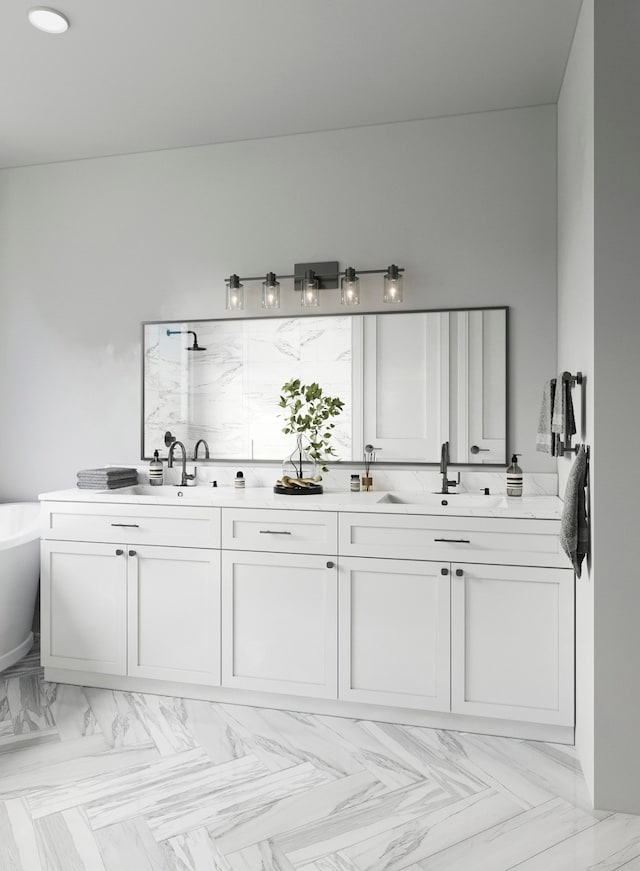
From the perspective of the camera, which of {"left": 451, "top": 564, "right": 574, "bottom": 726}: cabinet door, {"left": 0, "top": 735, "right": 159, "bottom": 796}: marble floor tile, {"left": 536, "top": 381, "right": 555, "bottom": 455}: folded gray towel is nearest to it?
{"left": 0, "top": 735, "right": 159, "bottom": 796}: marble floor tile

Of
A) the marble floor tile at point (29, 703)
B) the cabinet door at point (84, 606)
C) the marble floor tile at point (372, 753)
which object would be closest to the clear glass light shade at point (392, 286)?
the cabinet door at point (84, 606)

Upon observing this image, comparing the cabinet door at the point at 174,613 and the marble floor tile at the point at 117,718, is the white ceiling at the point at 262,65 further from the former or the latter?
the marble floor tile at the point at 117,718

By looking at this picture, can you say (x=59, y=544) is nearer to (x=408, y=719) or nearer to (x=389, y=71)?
(x=408, y=719)

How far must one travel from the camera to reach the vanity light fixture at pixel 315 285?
328 cm

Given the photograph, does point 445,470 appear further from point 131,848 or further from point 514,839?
point 131,848

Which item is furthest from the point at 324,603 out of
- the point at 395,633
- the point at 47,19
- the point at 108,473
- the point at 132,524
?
the point at 47,19

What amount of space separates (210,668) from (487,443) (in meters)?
1.64

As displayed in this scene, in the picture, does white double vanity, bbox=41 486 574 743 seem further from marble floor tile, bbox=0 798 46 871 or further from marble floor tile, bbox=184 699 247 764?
marble floor tile, bbox=0 798 46 871

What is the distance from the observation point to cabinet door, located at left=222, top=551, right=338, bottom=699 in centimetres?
282

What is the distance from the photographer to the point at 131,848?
6.47ft

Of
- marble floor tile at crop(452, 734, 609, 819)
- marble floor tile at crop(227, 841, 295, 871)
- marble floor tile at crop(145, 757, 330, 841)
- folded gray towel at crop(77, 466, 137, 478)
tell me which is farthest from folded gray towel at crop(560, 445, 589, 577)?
folded gray towel at crop(77, 466, 137, 478)

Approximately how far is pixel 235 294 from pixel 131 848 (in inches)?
96.5

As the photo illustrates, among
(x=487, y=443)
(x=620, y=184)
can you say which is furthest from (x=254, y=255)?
(x=620, y=184)

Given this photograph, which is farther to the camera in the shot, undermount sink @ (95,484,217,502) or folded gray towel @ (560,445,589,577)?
undermount sink @ (95,484,217,502)
